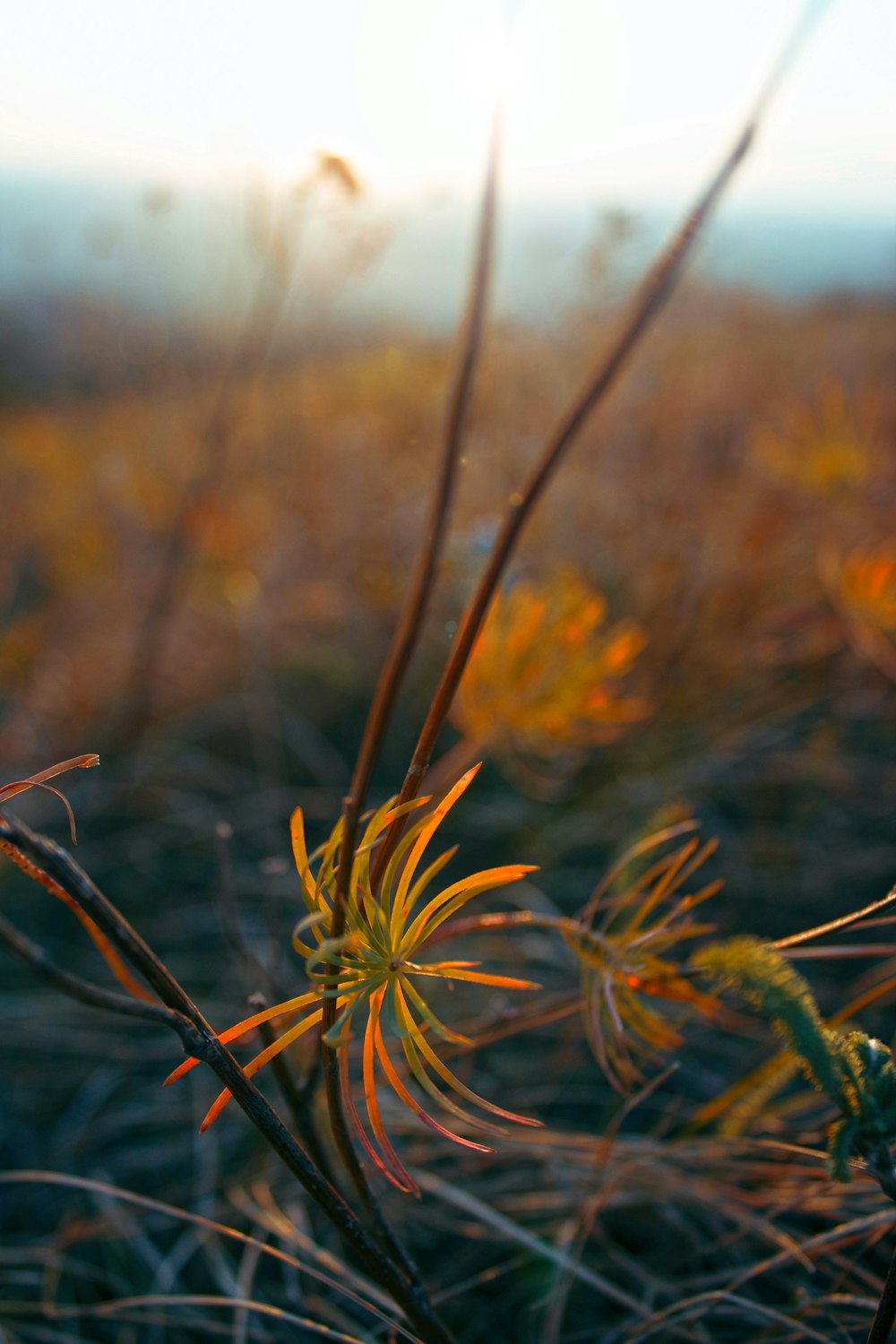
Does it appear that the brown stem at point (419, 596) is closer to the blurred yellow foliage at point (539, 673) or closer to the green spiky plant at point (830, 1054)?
the green spiky plant at point (830, 1054)

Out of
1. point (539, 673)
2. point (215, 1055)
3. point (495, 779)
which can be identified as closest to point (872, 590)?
point (539, 673)

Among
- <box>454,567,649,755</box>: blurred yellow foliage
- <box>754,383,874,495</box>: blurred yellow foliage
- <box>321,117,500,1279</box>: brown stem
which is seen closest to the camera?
<box>321,117,500,1279</box>: brown stem

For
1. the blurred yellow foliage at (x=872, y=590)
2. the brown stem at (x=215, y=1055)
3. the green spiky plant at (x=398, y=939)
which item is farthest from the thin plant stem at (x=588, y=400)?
the blurred yellow foliage at (x=872, y=590)

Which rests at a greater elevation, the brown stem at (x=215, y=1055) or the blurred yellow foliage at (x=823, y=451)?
the blurred yellow foliage at (x=823, y=451)

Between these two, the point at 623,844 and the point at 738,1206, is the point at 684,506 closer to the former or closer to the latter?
the point at 623,844

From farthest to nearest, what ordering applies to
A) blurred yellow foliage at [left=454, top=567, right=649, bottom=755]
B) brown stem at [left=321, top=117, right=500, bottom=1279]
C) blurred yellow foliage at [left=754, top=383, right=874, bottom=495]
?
blurred yellow foliage at [left=754, top=383, right=874, bottom=495] → blurred yellow foliage at [left=454, top=567, right=649, bottom=755] → brown stem at [left=321, top=117, right=500, bottom=1279]

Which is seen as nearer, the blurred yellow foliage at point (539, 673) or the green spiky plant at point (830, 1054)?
the green spiky plant at point (830, 1054)

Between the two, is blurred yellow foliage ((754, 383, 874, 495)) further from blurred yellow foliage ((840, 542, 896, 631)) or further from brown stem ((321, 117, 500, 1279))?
brown stem ((321, 117, 500, 1279))

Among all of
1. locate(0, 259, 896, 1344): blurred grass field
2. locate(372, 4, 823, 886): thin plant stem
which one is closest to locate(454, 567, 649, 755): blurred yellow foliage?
locate(0, 259, 896, 1344): blurred grass field

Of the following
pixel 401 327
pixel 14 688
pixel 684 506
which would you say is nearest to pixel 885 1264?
pixel 684 506

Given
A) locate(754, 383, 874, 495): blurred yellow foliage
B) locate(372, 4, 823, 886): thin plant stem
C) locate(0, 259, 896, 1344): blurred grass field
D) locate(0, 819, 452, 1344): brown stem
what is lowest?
locate(0, 259, 896, 1344): blurred grass field

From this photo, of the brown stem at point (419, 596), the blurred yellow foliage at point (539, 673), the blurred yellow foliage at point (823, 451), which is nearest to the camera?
the brown stem at point (419, 596)

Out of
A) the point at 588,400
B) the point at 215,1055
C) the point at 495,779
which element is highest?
the point at 588,400

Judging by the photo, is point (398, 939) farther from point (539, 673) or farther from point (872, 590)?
point (872, 590)
